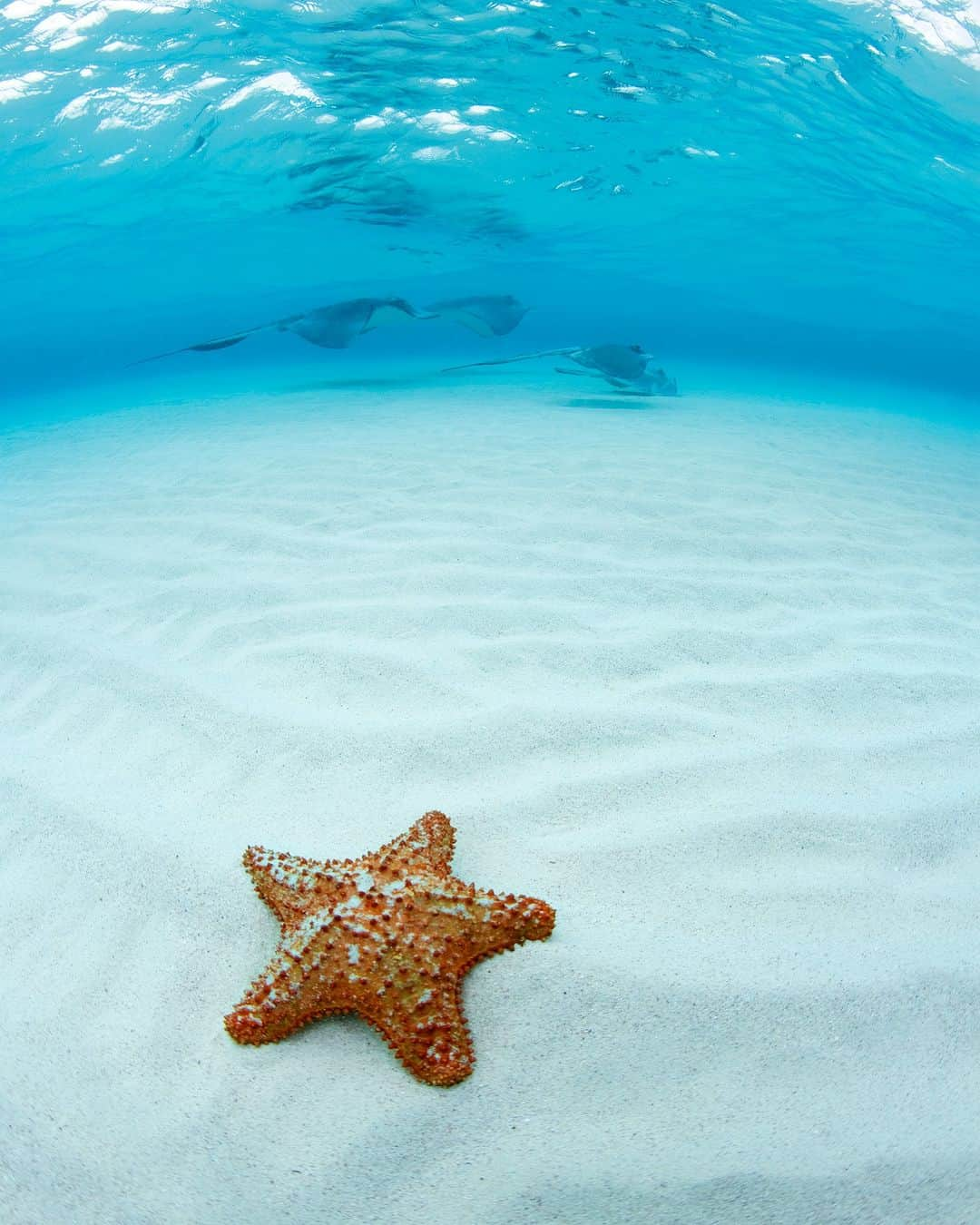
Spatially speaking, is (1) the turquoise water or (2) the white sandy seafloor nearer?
(2) the white sandy seafloor

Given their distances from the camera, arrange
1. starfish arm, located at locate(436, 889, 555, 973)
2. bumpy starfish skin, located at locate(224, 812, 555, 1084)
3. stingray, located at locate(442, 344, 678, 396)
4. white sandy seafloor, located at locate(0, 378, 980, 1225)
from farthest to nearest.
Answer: stingray, located at locate(442, 344, 678, 396) < starfish arm, located at locate(436, 889, 555, 973) < bumpy starfish skin, located at locate(224, 812, 555, 1084) < white sandy seafloor, located at locate(0, 378, 980, 1225)

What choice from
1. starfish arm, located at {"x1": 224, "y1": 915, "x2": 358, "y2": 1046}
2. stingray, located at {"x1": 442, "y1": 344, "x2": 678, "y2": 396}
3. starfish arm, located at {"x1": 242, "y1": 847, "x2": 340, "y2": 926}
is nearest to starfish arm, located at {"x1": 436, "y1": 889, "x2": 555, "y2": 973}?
starfish arm, located at {"x1": 224, "y1": 915, "x2": 358, "y2": 1046}

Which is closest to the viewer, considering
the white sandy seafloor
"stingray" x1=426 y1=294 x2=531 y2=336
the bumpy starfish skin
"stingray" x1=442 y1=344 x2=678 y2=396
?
the white sandy seafloor

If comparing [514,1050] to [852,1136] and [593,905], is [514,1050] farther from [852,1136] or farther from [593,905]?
[852,1136]

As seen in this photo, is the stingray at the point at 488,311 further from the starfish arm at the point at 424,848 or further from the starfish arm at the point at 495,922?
the starfish arm at the point at 495,922

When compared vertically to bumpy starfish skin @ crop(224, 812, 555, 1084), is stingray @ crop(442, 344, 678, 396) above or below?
below

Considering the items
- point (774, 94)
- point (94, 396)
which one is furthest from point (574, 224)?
point (94, 396)

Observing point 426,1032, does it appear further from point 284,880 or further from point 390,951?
point 284,880

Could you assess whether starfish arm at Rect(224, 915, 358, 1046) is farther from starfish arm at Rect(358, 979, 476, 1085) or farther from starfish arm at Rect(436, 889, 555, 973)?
starfish arm at Rect(436, 889, 555, 973)

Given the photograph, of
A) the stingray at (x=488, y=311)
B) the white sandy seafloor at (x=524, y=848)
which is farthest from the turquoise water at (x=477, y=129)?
the white sandy seafloor at (x=524, y=848)
